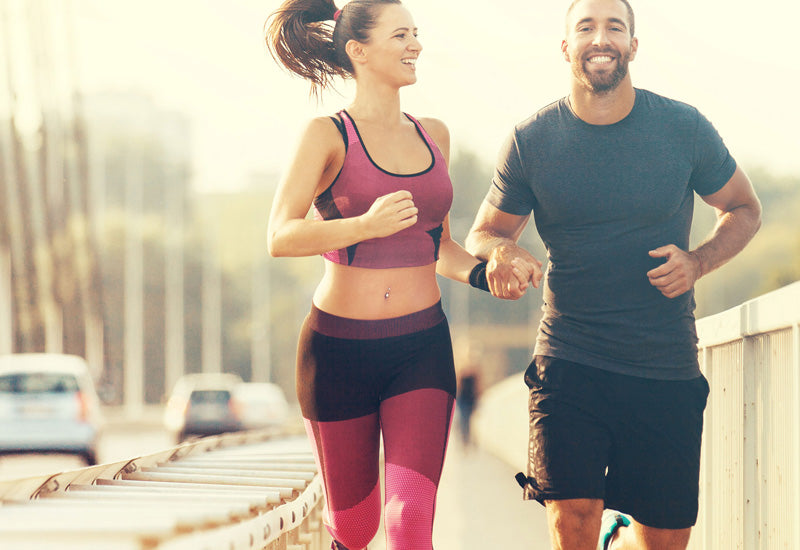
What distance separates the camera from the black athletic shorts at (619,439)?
16.5ft

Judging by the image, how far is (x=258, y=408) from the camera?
38.2 meters

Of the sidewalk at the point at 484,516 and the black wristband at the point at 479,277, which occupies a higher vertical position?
the black wristband at the point at 479,277

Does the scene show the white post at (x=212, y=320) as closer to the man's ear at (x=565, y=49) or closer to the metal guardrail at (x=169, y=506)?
the metal guardrail at (x=169, y=506)

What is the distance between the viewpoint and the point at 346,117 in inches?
196

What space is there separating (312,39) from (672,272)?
1581 millimetres

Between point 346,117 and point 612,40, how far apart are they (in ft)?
3.25

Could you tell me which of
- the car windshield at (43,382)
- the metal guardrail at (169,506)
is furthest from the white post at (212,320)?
the metal guardrail at (169,506)

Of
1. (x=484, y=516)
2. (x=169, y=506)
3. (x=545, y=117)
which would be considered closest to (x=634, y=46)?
(x=545, y=117)

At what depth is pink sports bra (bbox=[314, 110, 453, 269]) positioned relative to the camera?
4824 mm

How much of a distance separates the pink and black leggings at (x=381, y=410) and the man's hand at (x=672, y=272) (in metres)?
0.76

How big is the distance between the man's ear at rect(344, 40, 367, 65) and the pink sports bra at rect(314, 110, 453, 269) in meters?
0.31

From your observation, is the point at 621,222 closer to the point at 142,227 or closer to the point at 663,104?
the point at 663,104

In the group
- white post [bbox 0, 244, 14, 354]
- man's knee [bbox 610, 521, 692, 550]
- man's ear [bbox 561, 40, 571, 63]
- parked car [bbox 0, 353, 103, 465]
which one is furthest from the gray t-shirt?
white post [bbox 0, 244, 14, 354]

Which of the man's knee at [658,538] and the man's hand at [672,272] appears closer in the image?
the man's hand at [672,272]
